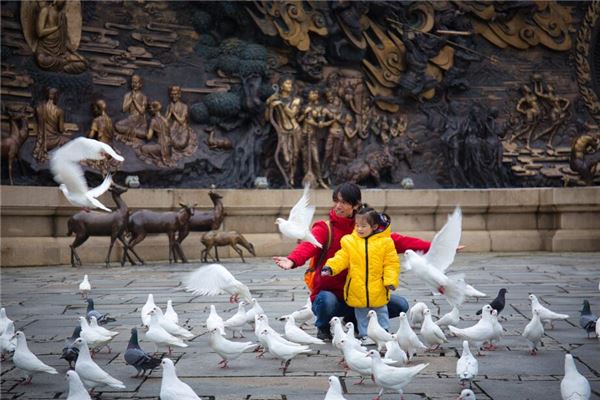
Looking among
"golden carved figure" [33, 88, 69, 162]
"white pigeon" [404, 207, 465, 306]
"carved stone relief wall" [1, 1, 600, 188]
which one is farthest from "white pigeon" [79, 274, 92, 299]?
"golden carved figure" [33, 88, 69, 162]

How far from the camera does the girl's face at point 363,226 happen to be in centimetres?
684

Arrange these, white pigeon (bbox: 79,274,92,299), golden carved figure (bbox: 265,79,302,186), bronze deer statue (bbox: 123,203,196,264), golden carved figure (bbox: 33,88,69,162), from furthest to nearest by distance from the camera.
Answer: golden carved figure (bbox: 265,79,302,186) < golden carved figure (bbox: 33,88,69,162) < bronze deer statue (bbox: 123,203,196,264) < white pigeon (bbox: 79,274,92,299)

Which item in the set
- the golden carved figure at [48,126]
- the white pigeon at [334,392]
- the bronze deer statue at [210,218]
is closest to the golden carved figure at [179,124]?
the golden carved figure at [48,126]

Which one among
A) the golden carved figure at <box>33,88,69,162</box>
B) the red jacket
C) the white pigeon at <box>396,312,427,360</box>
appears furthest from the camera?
the golden carved figure at <box>33,88,69,162</box>

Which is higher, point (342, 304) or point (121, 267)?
point (342, 304)

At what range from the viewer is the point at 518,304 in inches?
384

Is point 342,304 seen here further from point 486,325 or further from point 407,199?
point 407,199

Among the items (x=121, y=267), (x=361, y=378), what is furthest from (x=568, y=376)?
(x=121, y=267)

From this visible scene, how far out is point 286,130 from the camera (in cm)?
2159

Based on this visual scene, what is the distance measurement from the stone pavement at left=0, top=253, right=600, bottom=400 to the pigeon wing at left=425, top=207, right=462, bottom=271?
723 millimetres

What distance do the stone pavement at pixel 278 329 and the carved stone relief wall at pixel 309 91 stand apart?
5.54 metres

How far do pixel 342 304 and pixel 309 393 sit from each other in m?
1.90

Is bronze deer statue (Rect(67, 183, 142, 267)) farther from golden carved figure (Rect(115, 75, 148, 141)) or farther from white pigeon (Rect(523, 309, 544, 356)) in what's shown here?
white pigeon (Rect(523, 309, 544, 356))

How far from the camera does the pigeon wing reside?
22.1 feet
